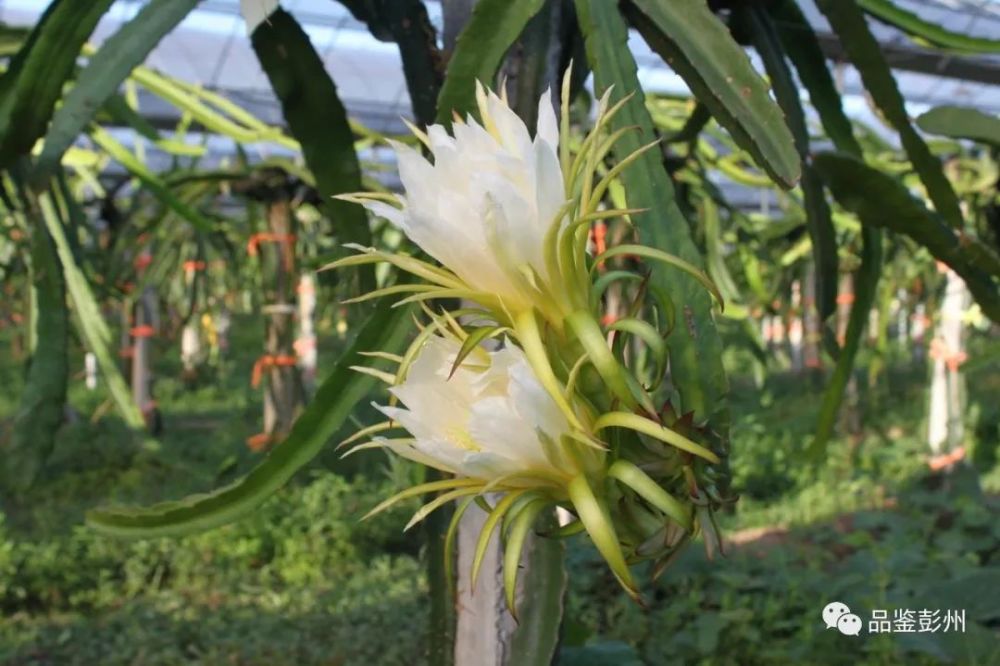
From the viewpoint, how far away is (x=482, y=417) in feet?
1.23

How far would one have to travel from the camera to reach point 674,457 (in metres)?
0.42

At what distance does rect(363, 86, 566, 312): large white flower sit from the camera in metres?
0.37

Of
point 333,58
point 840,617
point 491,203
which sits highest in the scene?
point 333,58

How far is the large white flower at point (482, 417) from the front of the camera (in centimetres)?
37

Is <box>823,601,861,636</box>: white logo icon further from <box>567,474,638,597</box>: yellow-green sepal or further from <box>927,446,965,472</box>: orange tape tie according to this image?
<box>927,446,965,472</box>: orange tape tie

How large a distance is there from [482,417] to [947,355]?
276cm

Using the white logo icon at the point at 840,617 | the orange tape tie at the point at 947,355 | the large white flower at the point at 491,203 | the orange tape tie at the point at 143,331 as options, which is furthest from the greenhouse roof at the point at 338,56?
the large white flower at the point at 491,203

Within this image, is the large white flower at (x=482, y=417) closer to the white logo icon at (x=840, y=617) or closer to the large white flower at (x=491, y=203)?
the large white flower at (x=491, y=203)

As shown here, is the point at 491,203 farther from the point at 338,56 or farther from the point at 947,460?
the point at 338,56

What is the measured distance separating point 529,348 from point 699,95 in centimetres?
25

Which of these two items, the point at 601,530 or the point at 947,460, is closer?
the point at 601,530

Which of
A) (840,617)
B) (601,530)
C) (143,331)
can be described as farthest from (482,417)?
(143,331)

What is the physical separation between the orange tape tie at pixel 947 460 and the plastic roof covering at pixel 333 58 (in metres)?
2.06

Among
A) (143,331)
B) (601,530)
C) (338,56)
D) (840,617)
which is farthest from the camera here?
(338,56)
